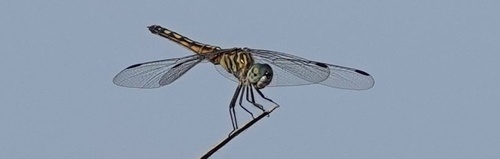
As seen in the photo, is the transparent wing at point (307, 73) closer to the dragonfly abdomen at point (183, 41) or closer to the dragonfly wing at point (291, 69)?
the dragonfly wing at point (291, 69)

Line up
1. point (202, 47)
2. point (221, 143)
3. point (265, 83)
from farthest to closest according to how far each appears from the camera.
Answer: point (202, 47) → point (265, 83) → point (221, 143)

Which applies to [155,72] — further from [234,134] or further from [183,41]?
[234,134]

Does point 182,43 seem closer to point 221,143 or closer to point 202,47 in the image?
point 202,47

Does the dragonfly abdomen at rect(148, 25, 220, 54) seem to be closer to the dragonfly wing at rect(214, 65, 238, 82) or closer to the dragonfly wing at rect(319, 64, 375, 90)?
the dragonfly wing at rect(214, 65, 238, 82)

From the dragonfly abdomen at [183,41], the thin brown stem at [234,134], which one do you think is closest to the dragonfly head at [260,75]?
the thin brown stem at [234,134]

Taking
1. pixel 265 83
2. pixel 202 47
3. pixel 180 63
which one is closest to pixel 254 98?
pixel 265 83
